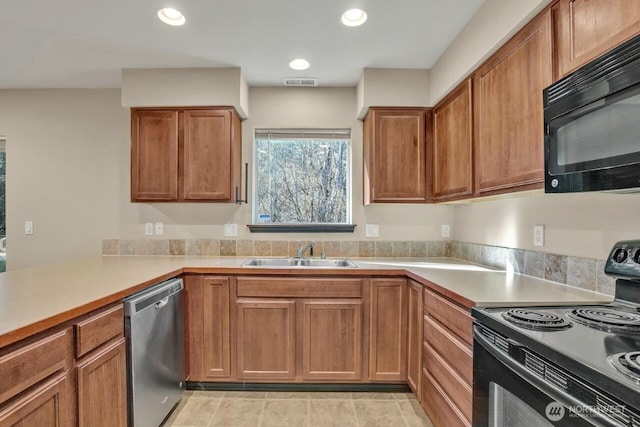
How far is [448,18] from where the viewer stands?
2020 millimetres

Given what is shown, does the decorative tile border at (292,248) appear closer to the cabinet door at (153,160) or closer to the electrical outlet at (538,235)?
the cabinet door at (153,160)

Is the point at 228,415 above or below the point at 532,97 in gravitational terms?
below

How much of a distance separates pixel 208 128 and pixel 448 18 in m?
1.91

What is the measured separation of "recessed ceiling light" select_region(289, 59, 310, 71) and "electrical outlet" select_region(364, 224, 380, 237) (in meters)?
1.46

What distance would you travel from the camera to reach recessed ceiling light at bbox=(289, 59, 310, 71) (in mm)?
2548

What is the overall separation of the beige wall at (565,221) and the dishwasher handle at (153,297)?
2205mm

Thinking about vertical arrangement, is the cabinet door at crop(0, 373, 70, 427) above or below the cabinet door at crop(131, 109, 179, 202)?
below

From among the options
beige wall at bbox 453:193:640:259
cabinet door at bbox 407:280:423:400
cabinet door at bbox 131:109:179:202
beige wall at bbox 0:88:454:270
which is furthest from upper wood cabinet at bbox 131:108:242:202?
beige wall at bbox 453:193:640:259

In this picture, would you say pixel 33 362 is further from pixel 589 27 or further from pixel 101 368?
pixel 589 27

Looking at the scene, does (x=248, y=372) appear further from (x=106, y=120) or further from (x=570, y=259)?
(x=106, y=120)

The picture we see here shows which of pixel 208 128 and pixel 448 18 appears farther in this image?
pixel 208 128

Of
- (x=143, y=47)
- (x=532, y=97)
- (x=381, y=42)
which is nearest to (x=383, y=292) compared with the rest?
(x=532, y=97)

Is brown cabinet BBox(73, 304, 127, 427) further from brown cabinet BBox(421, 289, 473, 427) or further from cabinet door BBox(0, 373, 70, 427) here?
brown cabinet BBox(421, 289, 473, 427)

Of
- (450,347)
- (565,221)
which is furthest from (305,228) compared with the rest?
(565,221)
